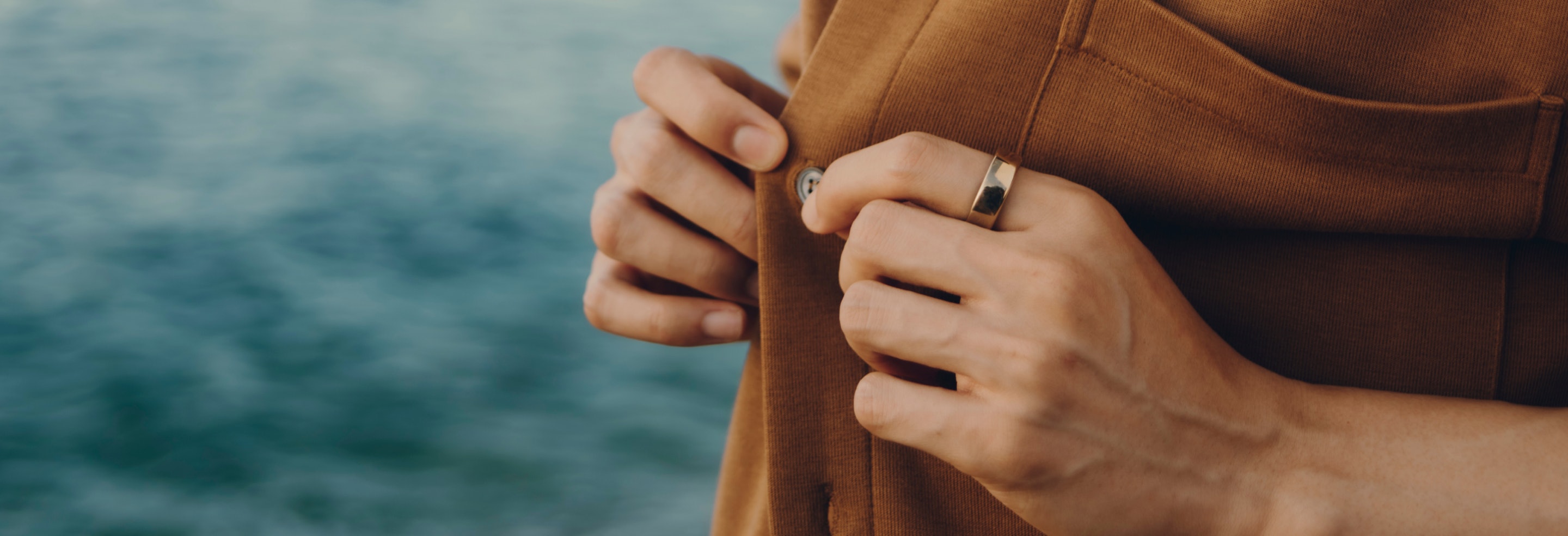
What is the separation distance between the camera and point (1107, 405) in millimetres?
559

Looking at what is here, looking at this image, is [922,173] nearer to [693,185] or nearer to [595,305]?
[693,185]

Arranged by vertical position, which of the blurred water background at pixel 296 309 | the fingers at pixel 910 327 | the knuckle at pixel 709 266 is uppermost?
the fingers at pixel 910 327

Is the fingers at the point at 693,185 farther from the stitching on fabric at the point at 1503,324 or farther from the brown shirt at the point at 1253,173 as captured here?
the stitching on fabric at the point at 1503,324

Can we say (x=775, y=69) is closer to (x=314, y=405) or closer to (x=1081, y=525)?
(x=1081, y=525)

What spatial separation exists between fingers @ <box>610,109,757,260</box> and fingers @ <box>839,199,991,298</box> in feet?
0.70

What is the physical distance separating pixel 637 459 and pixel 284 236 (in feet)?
6.71

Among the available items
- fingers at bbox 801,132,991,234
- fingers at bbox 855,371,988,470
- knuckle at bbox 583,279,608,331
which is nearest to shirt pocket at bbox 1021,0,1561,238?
fingers at bbox 801,132,991,234

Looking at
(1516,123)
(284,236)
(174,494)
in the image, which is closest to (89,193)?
(284,236)

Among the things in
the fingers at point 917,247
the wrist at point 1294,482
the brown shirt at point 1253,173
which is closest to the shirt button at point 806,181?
the brown shirt at point 1253,173

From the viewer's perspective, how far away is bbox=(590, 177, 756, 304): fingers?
2.79 feet

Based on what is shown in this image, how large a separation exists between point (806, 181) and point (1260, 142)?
0.33 m

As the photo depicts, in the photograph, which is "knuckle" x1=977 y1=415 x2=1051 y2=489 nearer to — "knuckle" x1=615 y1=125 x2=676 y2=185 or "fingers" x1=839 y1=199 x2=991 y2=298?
"fingers" x1=839 y1=199 x2=991 y2=298

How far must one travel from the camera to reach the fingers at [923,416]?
0.55 m

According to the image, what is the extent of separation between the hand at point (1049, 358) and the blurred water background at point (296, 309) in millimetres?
2453
